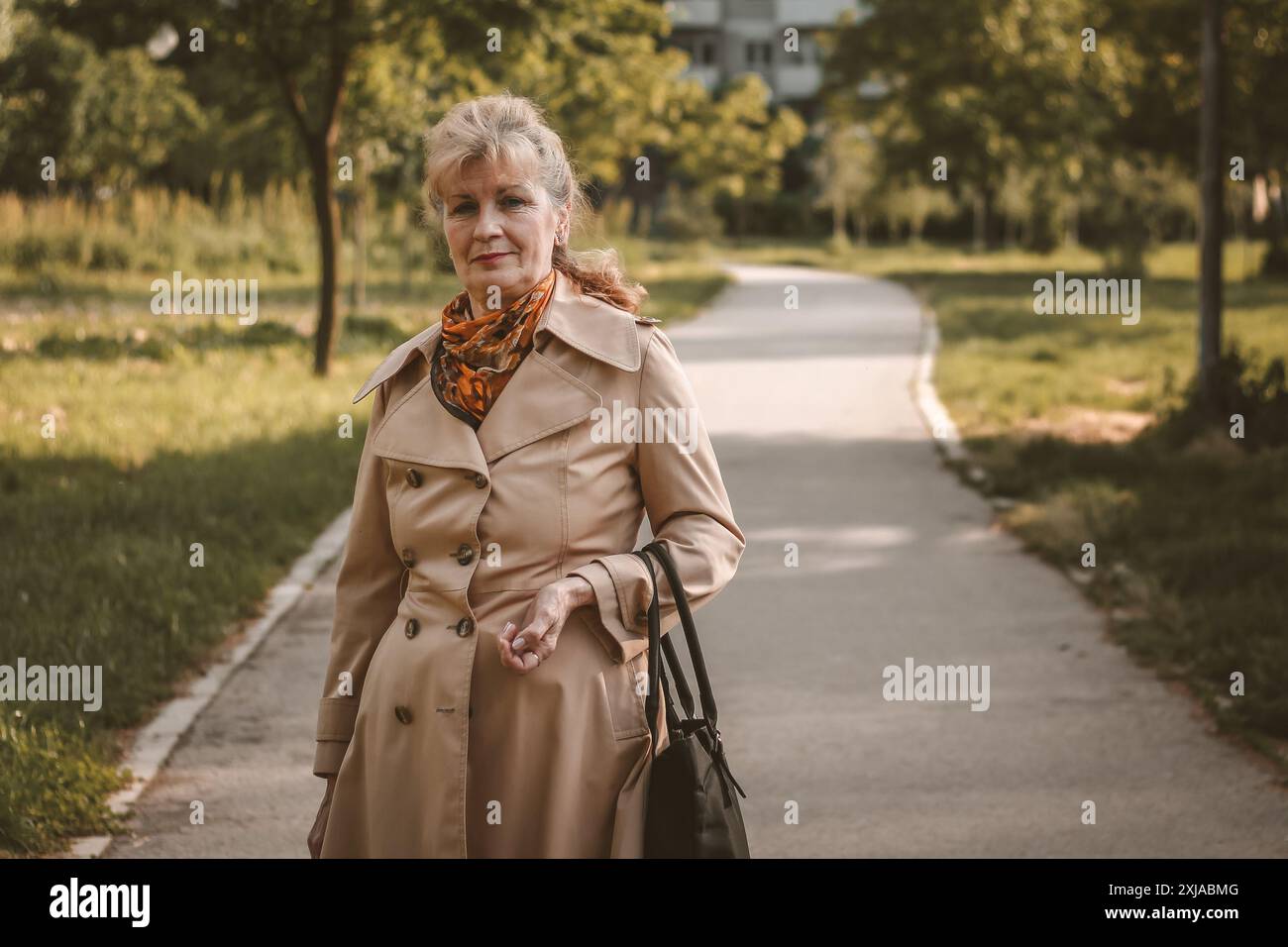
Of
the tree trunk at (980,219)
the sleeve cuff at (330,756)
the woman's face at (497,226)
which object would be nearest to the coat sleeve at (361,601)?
the sleeve cuff at (330,756)

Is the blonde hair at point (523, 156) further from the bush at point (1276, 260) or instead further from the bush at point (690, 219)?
the bush at point (690, 219)

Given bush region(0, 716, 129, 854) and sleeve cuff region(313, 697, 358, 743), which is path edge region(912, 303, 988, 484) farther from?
sleeve cuff region(313, 697, 358, 743)

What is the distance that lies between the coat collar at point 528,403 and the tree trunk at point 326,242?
12309 mm

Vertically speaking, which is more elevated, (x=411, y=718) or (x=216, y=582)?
(x=411, y=718)

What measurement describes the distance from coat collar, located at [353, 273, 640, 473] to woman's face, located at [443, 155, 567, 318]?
0.32 ft

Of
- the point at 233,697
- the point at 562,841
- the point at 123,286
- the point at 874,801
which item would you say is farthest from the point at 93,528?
the point at 123,286

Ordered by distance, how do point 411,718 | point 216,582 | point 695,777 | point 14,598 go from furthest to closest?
1. point 216,582
2. point 14,598
3. point 411,718
4. point 695,777

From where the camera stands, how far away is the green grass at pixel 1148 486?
6555mm

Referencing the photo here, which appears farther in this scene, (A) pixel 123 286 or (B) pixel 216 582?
(A) pixel 123 286

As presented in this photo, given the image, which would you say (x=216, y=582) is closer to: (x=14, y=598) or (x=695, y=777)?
(x=14, y=598)

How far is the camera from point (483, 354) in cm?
285

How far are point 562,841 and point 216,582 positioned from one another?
524cm

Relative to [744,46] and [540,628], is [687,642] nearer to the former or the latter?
[540,628]
